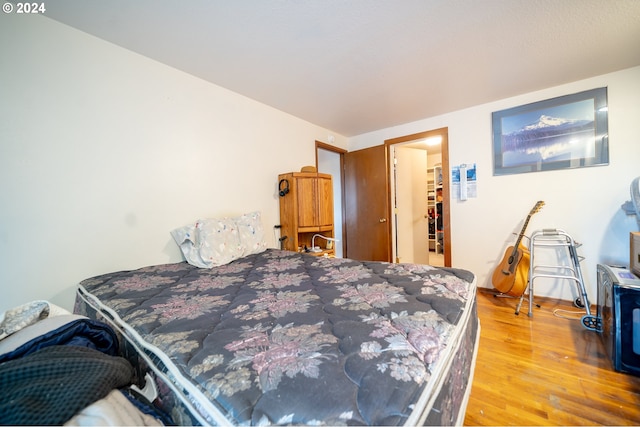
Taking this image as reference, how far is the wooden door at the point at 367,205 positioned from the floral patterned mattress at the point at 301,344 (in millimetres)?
A: 2281

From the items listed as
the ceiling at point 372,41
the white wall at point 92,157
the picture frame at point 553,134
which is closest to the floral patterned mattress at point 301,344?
the white wall at point 92,157

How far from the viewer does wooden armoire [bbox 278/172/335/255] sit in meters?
2.69

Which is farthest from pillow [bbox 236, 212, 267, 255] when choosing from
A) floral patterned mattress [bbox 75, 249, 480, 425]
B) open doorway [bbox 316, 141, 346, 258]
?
open doorway [bbox 316, 141, 346, 258]

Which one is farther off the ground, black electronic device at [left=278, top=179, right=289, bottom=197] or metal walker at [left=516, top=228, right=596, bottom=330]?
black electronic device at [left=278, top=179, right=289, bottom=197]

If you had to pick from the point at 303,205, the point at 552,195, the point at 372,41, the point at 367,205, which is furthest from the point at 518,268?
the point at 372,41

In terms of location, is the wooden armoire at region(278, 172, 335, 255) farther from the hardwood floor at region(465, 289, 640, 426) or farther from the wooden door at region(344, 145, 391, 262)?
the hardwood floor at region(465, 289, 640, 426)

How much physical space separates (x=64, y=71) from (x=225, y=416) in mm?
2257

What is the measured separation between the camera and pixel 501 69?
→ 210 cm

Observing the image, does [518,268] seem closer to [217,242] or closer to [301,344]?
[301,344]

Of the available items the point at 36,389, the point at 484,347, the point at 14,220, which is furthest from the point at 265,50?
the point at 484,347

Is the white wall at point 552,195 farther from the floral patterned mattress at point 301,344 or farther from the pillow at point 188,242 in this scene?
the pillow at point 188,242

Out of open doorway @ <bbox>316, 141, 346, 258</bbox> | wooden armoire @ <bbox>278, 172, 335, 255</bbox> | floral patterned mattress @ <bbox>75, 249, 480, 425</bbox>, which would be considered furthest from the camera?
open doorway @ <bbox>316, 141, 346, 258</bbox>

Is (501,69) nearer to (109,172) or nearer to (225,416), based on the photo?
(225,416)

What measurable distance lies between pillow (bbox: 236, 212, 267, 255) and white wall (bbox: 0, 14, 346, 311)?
0.30 m
